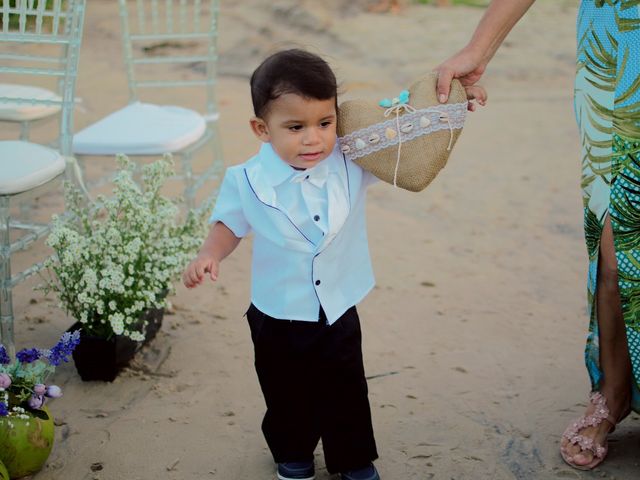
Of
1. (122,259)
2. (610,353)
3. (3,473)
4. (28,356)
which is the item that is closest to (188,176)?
(122,259)

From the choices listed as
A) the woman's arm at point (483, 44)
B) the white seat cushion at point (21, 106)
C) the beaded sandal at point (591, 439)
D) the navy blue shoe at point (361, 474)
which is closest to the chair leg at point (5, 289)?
the white seat cushion at point (21, 106)

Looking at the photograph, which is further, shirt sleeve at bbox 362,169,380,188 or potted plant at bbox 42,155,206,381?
potted plant at bbox 42,155,206,381

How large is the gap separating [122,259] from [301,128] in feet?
3.89

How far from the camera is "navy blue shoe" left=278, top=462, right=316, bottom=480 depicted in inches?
109

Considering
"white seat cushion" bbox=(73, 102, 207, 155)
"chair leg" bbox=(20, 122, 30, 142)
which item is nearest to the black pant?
"white seat cushion" bbox=(73, 102, 207, 155)

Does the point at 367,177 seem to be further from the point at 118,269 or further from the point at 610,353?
the point at 118,269

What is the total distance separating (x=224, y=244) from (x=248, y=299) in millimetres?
1642

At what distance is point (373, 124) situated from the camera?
250cm

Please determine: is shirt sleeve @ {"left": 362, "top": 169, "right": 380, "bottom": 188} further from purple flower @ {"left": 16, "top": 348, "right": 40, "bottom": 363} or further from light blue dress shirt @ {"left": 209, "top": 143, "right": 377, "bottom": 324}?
purple flower @ {"left": 16, "top": 348, "right": 40, "bottom": 363}

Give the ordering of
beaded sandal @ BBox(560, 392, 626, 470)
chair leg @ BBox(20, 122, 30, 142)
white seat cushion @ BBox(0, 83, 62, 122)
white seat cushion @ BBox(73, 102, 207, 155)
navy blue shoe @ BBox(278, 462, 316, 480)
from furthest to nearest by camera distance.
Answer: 1. chair leg @ BBox(20, 122, 30, 142)
2. white seat cushion @ BBox(0, 83, 62, 122)
3. white seat cushion @ BBox(73, 102, 207, 155)
4. beaded sandal @ BBox(560, 392, 626, 470)
5. navy blue shoe @ BBox(278, 462, 316, 480)

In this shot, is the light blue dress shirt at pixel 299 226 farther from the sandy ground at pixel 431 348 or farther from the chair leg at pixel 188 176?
the chair leg at pixel 188 176

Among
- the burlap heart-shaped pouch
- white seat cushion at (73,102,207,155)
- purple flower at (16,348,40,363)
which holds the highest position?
the burlap heart-shaped pouch

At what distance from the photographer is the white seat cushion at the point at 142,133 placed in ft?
14.1

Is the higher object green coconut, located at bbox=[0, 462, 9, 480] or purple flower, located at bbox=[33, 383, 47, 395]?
purple flower, located at bbox=[33, 383, 47, 395]
